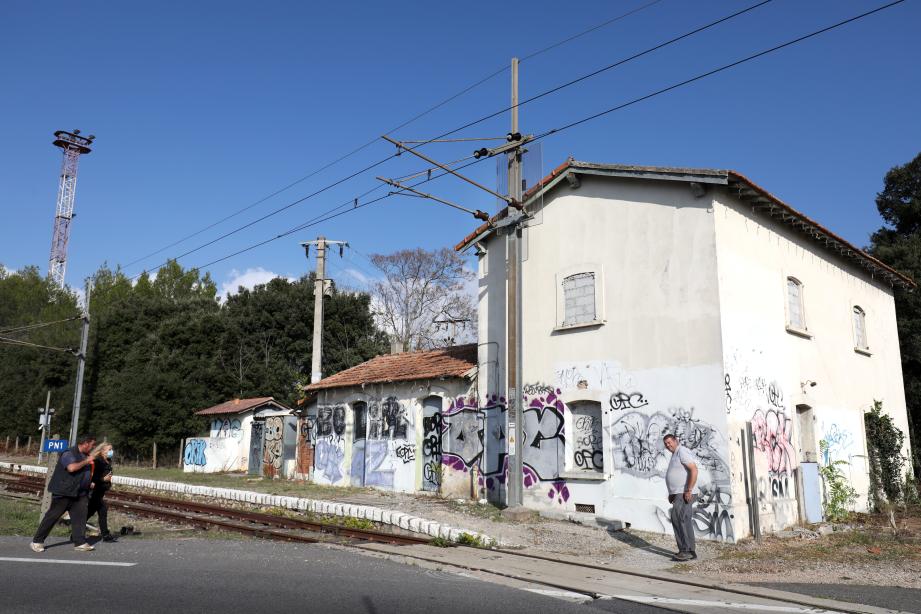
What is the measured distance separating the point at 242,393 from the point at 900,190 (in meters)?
34.3

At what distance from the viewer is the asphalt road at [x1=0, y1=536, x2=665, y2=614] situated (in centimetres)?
626

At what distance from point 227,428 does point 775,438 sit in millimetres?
23103

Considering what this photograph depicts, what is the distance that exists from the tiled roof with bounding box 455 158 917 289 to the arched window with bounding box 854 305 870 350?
52.0 inches

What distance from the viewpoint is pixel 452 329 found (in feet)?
120

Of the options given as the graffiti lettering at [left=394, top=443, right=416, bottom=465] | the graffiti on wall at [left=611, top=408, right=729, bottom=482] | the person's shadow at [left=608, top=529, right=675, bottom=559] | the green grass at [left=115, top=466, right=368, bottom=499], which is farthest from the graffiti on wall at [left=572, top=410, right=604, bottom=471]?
the green grass at [left=115, top=466, right=368, bottom=499]

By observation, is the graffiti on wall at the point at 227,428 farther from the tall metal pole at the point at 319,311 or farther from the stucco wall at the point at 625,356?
the stucco wall at the point at 625,356

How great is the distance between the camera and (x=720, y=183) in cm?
1266

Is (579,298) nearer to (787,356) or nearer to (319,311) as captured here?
(787,356)

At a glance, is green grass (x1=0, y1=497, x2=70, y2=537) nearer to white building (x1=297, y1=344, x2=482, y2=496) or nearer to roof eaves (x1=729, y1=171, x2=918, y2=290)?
white building (x1=297, y1=344, x2=482, y2=496)

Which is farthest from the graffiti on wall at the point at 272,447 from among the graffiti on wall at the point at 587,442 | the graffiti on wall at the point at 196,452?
the graffiti on wall at the point at 587,442

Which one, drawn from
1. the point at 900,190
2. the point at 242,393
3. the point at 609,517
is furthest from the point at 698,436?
the point at 242,393

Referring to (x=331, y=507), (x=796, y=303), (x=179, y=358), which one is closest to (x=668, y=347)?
(x=796, y=303)

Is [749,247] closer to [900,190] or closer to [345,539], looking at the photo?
[345,539]

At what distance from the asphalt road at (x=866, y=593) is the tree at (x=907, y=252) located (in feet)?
50.7
